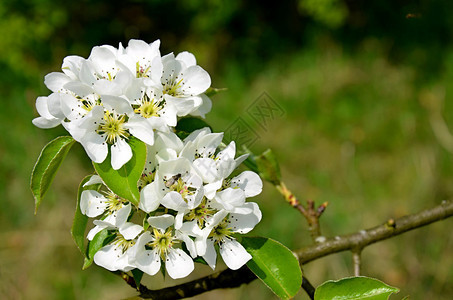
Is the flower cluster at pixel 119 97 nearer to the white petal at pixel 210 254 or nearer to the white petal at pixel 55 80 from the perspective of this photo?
the white petal at pixel 55 80

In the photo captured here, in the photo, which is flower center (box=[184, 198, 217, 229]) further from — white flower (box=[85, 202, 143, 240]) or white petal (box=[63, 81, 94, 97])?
white petal (box=[63, 81, 94, 97])

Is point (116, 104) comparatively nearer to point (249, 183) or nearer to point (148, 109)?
point (148, 109)

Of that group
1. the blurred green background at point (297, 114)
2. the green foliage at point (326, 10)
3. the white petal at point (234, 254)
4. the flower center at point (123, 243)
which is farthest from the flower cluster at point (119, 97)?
the green foliage at point (326, 10)

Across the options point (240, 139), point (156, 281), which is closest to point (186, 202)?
point (240, 139)

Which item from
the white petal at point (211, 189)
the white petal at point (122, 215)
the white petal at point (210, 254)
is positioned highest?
the white petal at point (211, 189)

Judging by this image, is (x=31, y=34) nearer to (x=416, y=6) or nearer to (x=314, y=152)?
(x=314, y=152)

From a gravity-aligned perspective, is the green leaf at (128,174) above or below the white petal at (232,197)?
above

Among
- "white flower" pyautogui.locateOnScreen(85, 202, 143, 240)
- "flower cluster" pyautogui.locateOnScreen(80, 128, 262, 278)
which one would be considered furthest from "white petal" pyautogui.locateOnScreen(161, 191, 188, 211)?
"white flower" pyautogui.locateOnScreen(85, 202, 143, 240)
